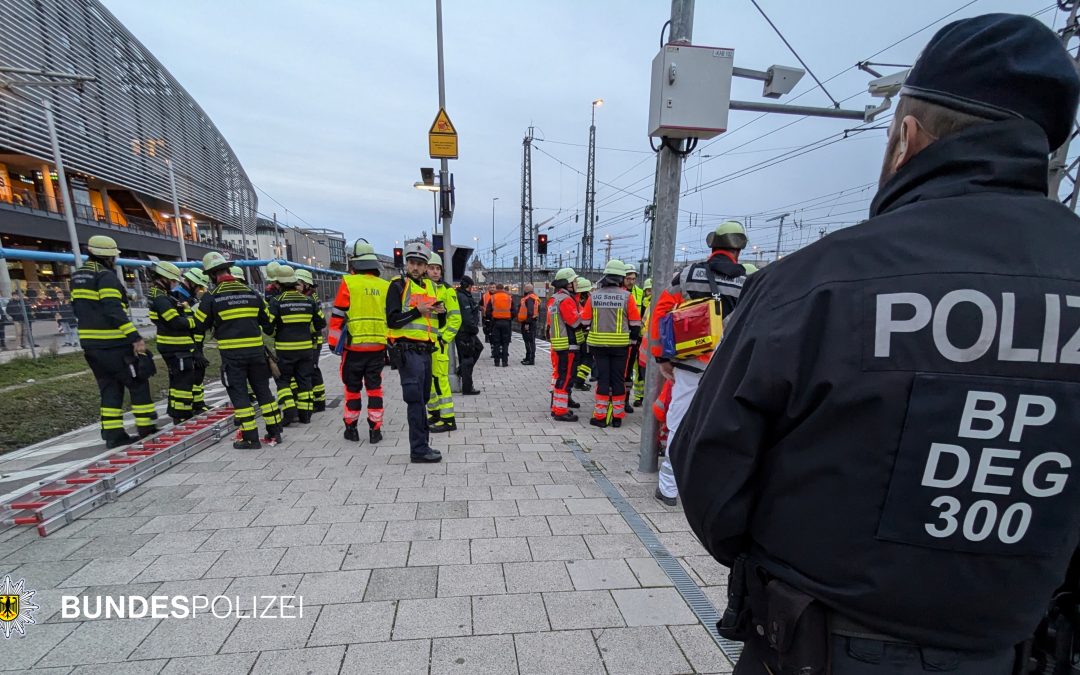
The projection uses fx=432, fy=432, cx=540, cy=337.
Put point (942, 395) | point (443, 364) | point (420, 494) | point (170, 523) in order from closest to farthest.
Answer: point (942, 395), point (170, 523), point (420, 494), point (443, 364)

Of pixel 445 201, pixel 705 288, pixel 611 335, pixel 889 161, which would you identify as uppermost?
pixel 445 201

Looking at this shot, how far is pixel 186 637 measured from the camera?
2262mm

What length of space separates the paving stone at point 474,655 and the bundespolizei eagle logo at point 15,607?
226 centimetres

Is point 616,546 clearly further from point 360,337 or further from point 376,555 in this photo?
point 360,337

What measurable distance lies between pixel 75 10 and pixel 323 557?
125 feet

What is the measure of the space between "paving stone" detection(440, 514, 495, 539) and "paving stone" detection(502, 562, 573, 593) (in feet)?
1.44

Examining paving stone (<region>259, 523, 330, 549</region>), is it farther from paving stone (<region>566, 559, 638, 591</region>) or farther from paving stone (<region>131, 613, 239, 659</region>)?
paving stone (<region>566, 559, 638, 591</region>)

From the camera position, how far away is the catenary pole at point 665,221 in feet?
12.3

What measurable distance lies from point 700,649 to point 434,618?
142cm

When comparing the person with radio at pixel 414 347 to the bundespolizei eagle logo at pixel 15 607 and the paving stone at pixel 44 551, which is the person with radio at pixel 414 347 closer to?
the paving stone at pixel 44 551

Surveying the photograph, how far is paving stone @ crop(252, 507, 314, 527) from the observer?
3.35 metres

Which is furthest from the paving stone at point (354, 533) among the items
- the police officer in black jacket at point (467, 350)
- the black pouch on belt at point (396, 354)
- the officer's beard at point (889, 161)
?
the police officer in black jacket at point (467, 350)


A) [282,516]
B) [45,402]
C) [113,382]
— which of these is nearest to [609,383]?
[282,516]

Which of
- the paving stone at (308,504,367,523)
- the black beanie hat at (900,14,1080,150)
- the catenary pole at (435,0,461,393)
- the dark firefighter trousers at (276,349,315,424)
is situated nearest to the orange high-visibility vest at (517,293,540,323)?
the catenary pole at (435,0,461,393)
